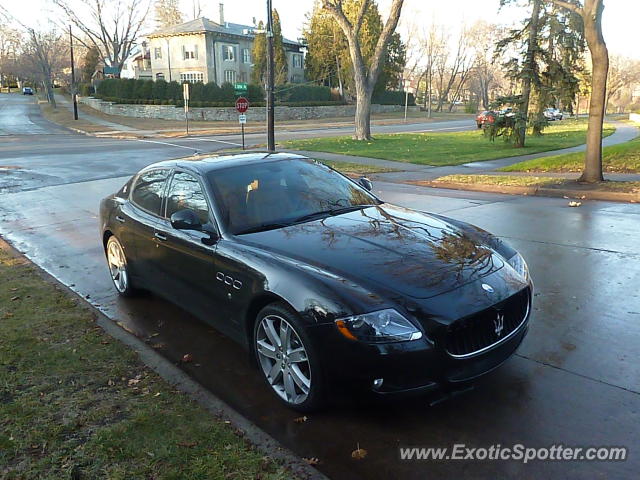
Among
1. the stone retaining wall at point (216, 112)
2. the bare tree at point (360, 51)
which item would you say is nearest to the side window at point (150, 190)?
the bare tree at point (360, 51)

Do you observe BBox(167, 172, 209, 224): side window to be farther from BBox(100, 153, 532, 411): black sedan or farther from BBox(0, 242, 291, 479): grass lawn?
BBox(0, 242, 291, 479): grass lawn

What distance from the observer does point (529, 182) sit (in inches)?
509

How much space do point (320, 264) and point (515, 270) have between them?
145 cm

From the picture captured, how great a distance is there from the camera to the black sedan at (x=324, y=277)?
10.4 feet

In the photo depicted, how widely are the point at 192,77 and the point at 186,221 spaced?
220ft

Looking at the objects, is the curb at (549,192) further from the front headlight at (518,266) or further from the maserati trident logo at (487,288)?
the maserati trident logo at (487,288)

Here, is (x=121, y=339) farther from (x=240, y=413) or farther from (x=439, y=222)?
(x=439, y=222)

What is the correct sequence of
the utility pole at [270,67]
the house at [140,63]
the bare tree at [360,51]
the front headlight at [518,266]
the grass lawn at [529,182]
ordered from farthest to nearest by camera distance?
1. the house at [140,63]
2. the bare tree at [360,51]
3. the utility pole at [270,67]
4. the grass lawn at [529,182]
5. the front headlight at [518,266]

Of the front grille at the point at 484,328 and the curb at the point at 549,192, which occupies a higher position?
the front grille at the point at 484,328

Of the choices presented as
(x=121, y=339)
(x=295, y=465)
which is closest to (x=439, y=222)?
(x=295, y=465)

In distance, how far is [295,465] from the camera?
2996mm

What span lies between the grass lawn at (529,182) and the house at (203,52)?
2159 inches

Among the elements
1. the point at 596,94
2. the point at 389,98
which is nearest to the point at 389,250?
the point at 596,94

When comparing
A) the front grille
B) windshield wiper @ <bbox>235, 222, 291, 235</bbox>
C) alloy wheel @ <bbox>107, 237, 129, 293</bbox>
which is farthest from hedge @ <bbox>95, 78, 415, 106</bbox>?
the front grille
